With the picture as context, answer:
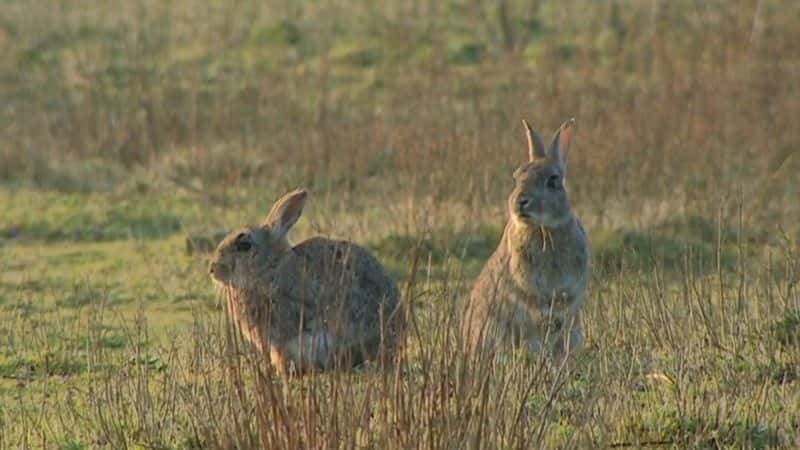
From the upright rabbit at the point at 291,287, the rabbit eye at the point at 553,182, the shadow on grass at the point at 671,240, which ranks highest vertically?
the rabbit eye at the point at 553,182

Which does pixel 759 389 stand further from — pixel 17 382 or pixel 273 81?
pixel 273 81

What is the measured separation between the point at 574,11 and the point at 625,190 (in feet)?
29.0

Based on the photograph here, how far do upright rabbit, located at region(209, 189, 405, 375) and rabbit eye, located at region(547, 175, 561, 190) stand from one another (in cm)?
93

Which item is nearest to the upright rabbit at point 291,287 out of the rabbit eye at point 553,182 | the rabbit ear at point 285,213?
the rabbit ear at point 285,213

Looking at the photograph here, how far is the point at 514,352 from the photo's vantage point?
24.3ft

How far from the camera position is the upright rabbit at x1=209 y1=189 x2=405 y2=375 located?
27.3 ft

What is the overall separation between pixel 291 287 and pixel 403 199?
4.50 metres

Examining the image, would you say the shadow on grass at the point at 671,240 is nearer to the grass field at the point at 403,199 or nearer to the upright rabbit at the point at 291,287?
the grass field at the point at 403,199

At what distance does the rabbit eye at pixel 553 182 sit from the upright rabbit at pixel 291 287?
0.93 meters

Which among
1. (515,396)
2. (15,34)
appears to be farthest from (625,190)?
(15,34)

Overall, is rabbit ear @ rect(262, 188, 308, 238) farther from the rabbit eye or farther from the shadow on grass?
the shadow on grass

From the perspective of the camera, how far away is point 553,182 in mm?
9070

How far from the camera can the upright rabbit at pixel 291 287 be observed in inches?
328

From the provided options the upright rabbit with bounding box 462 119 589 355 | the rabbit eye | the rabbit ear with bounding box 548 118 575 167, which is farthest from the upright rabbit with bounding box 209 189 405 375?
the rabbit ear with bounding box 548 118 575 167
